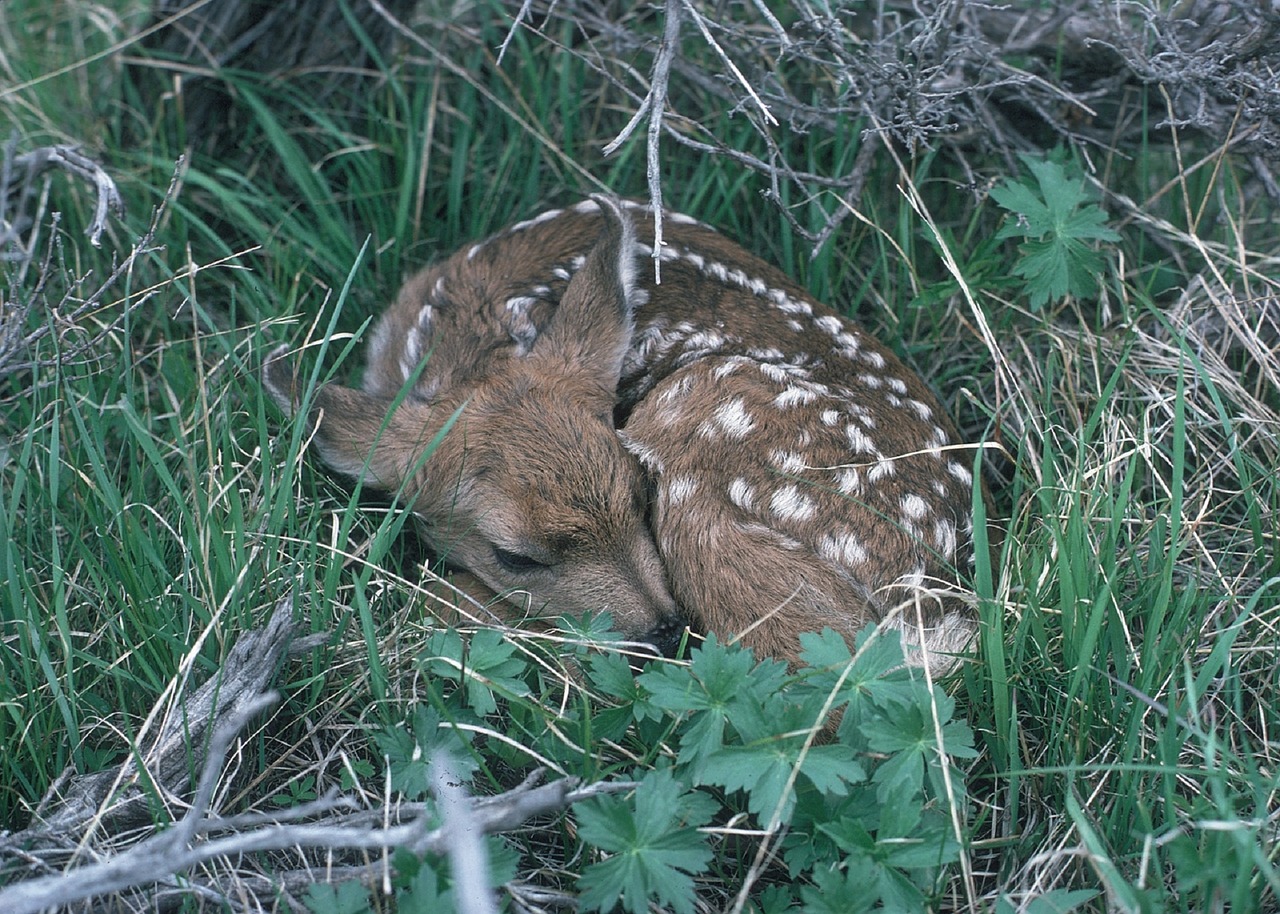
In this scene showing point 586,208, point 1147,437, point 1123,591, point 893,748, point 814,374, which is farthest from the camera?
point 586,208

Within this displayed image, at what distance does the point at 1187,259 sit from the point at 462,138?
2438 millimetres

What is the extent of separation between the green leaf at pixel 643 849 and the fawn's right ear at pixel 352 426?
3.98 feet

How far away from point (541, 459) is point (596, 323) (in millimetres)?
459

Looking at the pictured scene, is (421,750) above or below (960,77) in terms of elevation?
below

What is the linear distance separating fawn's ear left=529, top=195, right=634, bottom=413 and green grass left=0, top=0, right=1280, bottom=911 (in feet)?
1.91

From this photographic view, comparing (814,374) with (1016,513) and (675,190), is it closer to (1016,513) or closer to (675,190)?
→ (1016,513)

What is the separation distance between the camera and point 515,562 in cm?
307

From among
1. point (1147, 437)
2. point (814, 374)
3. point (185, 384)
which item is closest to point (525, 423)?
point (814, 374)

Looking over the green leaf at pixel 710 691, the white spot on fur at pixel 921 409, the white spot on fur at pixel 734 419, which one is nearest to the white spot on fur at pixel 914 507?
the white spot on fur at pixel 921 409

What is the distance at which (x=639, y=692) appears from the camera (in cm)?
238

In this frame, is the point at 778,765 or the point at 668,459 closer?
the point at 778,765

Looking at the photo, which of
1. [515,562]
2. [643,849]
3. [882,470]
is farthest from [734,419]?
[643,849]

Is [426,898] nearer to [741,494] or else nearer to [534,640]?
[534,640]

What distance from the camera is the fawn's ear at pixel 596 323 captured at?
318cm
